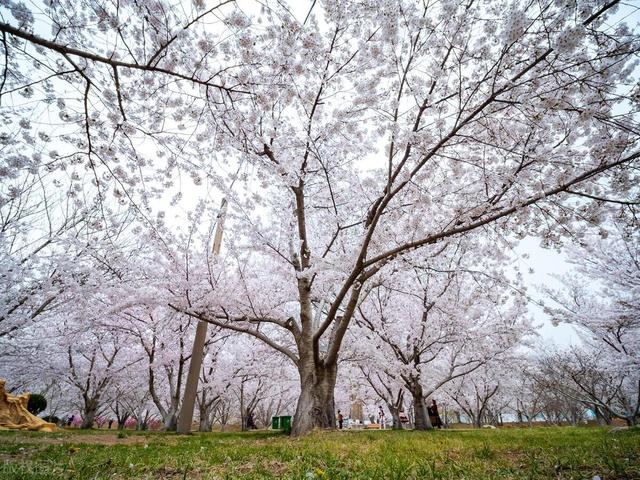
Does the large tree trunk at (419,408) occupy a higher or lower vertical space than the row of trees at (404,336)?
lower

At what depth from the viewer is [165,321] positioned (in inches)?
497

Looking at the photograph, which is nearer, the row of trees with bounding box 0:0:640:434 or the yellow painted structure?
the row of trees with bounding box 0:0:640:434

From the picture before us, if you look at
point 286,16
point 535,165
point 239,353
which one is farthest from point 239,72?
point 239,353

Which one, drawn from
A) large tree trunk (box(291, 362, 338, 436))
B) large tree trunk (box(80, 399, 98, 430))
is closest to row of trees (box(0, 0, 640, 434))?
large tree trunk (box(291, 362, 338, 436))

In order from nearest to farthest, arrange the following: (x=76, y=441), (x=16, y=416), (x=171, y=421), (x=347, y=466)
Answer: (x=347, y=466)
(x=76, y=441)
(x=16, y=416)
(x=171, y=421)

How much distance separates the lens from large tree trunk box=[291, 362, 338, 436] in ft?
25.7

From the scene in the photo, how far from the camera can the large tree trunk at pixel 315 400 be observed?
7.82 meters

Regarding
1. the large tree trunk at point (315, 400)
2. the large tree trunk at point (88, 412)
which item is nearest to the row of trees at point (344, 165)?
the large tree trunk at point (315, 400)

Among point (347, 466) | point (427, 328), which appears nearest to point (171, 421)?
point (427, 328)

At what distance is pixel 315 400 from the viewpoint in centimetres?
812

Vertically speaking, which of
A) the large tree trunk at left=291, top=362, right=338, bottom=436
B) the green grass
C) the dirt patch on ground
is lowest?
the dirt patch on ground

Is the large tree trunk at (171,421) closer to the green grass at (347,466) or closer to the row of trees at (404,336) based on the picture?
the row of trees at (404,336)

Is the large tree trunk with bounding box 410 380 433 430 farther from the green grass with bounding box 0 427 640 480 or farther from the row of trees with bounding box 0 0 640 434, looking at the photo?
the green grass with bounding box 0 427 640 480

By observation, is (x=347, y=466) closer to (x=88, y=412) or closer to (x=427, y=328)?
(x=427, y=328)
